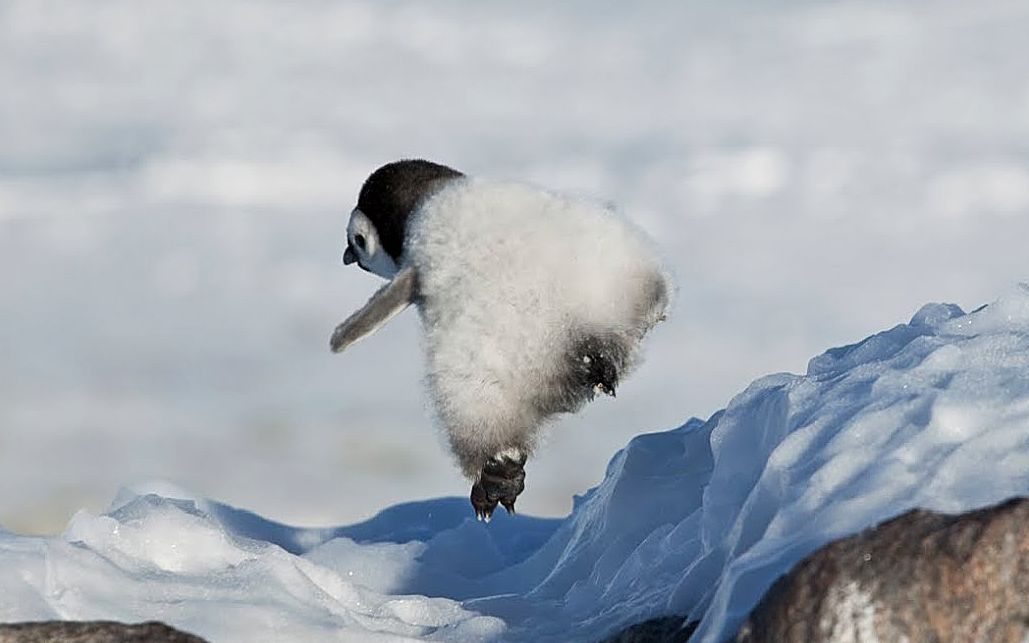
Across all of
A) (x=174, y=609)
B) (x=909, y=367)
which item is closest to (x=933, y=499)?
(x=909, y=367)

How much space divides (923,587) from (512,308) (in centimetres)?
184

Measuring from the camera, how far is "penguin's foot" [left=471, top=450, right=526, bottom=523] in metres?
4.64

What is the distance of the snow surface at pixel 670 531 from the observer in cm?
328

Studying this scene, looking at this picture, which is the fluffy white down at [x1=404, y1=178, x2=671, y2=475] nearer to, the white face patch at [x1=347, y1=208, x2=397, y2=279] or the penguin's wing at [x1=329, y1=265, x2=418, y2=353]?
the penguin's wing at [x1=329, y1=265, x2=418, y2=353]

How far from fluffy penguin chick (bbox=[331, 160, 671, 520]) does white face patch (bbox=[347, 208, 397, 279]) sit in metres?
0.28

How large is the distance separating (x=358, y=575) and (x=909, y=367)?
1981mm

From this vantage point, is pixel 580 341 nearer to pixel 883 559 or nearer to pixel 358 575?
pixel 358 575

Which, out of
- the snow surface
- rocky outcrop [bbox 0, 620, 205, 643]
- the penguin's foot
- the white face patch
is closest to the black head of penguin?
the white face patch

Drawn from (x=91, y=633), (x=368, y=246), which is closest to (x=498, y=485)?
(x=368, y=246)

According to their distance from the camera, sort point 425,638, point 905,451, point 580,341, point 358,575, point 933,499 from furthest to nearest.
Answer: point 358,575
point 580,341
point 425,638
point 905,451
point 933,499

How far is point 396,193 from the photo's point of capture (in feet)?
16.2

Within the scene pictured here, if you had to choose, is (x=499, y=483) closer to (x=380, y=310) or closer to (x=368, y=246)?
(x=380, y=310)

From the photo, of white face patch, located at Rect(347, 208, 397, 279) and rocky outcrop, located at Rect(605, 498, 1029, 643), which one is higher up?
white face patch, located at Rect(347, 208, 397, 279)

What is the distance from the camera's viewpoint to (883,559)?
9.32 feet
